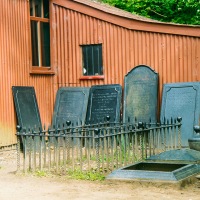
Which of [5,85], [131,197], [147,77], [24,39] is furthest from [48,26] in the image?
[131,197]

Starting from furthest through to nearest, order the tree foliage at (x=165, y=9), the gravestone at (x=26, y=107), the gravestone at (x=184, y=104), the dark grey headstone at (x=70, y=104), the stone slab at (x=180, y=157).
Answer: the tree foliage at (x=165, y=9) → the dark grey headstone at (x=70, y=104) → the gravestone at (x=26, y=107) → the gravestone at (x=184, y=104) → the stone slab at (x=180, y=157)

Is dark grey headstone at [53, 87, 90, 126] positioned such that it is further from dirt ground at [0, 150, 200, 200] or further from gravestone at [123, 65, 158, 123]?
dirt ground at [0, 150, 200, 200]

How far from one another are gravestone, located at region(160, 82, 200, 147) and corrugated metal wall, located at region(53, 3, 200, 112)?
0.33 metres

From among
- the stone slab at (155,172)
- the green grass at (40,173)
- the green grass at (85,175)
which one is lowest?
the green grass at (40,173)

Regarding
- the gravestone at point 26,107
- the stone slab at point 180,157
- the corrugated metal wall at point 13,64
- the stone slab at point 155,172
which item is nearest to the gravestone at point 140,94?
the gravestone at point 26,107

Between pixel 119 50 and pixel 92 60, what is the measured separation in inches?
47.5

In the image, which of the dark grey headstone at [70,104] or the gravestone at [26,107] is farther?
the dark grey headstone at [70,104]

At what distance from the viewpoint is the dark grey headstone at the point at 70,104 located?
615 inches

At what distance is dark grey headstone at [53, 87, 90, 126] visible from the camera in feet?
51.2

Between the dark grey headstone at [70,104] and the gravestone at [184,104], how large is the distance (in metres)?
2.88

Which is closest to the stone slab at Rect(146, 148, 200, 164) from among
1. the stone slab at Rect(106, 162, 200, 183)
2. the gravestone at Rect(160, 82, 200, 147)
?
the stone slab at Rect(106, 162, 200, 183)

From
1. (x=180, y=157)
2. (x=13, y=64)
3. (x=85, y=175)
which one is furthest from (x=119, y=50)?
(x=85, y=175)

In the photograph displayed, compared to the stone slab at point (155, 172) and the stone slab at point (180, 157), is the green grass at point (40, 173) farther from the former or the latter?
the stone slab at point (180, 157)

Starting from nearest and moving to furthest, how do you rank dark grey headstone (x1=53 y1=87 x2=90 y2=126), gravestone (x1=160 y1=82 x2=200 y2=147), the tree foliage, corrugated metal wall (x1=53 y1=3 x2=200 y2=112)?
gravestone (x1=160 y1=82 x2=200 y2=147) < corrugated metal wall (x1=53 y1=3 x2=200 y2=112) < dark grey headstone (x1=53 y1=87 x2=90 y2=126) < the tree foliage
